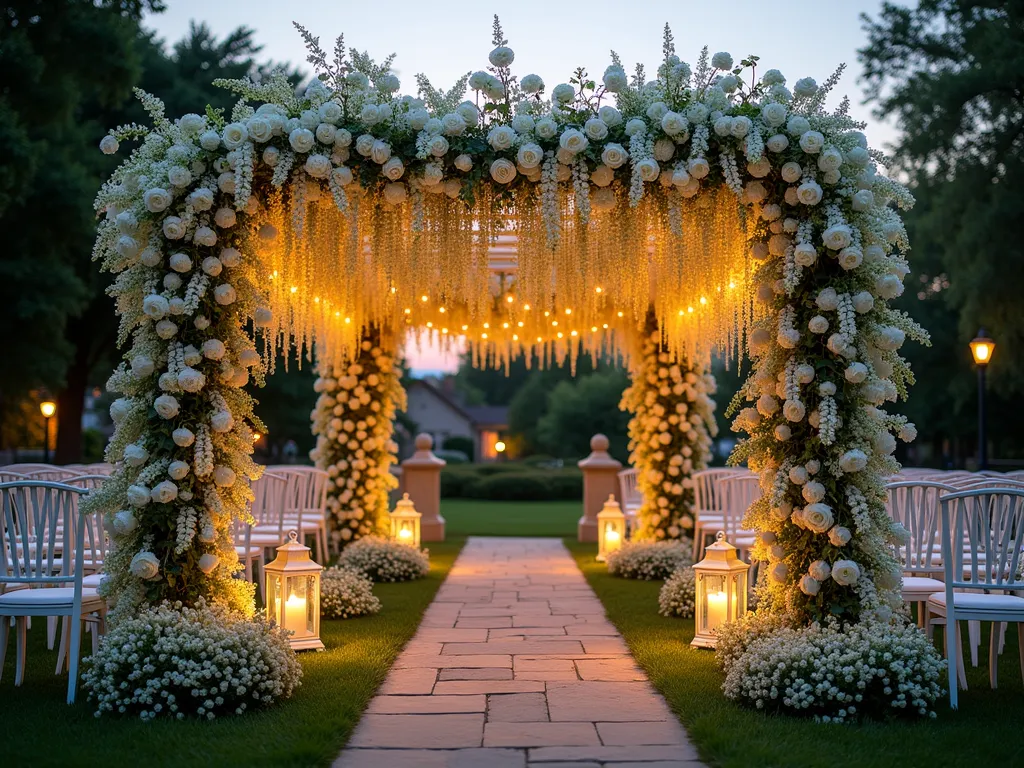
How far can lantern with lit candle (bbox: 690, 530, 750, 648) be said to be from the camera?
20.8 feet

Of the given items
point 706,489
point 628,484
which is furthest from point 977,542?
point 628,484

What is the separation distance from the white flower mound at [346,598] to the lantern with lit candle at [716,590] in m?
2.74

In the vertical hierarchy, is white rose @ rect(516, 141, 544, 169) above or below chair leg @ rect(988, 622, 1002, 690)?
above

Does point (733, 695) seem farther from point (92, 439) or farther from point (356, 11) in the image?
point (92, 439)

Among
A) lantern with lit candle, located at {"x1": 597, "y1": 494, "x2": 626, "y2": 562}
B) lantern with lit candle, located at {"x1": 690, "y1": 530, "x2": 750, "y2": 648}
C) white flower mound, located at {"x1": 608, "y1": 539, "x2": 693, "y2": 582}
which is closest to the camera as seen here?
lantern with lit candle, located at {"x1": 690, "y1": 530, "x2": 750, "y2": 648}

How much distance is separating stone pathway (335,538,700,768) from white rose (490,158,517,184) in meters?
2.76

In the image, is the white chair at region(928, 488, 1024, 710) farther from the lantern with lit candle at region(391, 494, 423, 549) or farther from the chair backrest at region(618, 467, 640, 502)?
the chair backrest at region(618, 467, 640, 502)

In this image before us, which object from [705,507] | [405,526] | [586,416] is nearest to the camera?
[705,507]

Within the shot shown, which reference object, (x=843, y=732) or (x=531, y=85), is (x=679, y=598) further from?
(x=531, y=85)

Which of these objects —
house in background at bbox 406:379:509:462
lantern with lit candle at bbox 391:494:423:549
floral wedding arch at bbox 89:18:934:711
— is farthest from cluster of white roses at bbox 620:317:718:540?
house in background at bbox 406:379:509:462

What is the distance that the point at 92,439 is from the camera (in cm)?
3222

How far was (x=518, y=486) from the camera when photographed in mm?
26062

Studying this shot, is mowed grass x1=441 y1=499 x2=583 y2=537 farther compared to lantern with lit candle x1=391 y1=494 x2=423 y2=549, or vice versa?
mowed grass x1=441 y1=499 x2=583 y2=537

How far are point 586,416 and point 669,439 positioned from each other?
25.2 m
